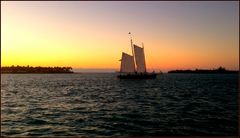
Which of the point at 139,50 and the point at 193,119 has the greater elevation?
the point at 139,50

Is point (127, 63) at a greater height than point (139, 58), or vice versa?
point (139, 58)

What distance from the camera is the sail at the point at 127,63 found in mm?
80188

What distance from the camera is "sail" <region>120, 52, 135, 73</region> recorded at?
80188 millimetres

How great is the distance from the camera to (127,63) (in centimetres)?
8062

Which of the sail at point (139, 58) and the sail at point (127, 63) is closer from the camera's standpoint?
the sail at point (139, 58)

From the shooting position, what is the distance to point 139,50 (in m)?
79.5

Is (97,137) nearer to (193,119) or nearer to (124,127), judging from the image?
(124,127)

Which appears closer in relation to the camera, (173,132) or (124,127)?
(173,132)

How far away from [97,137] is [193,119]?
7662 mm

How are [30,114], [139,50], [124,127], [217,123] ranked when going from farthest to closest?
[139,50] → [30,114] → [217,123] → [124,127]

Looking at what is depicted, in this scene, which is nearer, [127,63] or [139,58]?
[139,58]

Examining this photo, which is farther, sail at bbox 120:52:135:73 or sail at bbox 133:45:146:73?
sail at bbox 120:52:135:73

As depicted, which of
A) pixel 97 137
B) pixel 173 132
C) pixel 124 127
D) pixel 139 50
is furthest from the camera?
pixel 139 50

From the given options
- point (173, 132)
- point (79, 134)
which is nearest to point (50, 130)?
point (79, 134)
